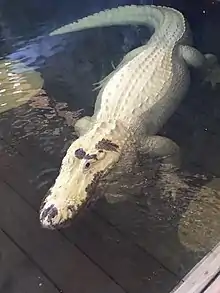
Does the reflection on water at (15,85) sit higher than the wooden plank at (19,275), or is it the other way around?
the reflection on water at (15,85)

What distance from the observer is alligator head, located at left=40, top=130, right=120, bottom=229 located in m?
1.65

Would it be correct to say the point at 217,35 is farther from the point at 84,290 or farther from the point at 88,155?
the point at 84,290

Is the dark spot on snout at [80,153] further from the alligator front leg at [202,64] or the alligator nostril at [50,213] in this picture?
the alligator front leg at [202,64]

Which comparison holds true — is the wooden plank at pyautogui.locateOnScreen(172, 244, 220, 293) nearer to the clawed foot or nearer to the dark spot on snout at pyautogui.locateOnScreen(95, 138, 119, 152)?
the dark spot on snout at pyautogui.locateOnScreen(95, 138, 119, 152)

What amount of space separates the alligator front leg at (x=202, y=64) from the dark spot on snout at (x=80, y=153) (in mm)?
908

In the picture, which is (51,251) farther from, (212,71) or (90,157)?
(212,71)

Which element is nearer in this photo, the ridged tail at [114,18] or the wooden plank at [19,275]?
the wooden plank at [19,275]

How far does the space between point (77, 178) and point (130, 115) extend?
1.45 ft

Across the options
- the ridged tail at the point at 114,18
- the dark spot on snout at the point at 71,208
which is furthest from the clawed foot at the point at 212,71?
the dark spot on snout at the point at 71,208

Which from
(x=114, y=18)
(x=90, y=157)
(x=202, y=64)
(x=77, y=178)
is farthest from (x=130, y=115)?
(x=114, y=18)

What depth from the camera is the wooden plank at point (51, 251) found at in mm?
1617

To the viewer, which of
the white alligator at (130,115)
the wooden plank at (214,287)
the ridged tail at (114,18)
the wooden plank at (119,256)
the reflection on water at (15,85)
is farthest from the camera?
the ridged tail at (114,18)

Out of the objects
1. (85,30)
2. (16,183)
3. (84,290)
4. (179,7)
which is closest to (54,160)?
(16,183)

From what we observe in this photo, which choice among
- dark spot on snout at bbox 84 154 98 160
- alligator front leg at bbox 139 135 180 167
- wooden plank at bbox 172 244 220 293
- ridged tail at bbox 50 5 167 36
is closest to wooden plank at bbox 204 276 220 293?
wooden plank at bbox 172 244 220 293
